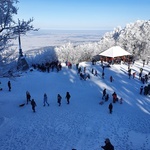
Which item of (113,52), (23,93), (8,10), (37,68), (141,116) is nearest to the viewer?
(8,10)

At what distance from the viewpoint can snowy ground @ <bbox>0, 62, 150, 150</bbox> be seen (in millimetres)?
15641

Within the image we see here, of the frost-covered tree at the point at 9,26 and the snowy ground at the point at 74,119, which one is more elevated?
the frost-covered tree at the point at 9,26

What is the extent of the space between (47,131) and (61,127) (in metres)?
1.16

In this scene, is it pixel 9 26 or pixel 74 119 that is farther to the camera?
pixel 74 119

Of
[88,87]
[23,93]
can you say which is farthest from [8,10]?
[88,87]

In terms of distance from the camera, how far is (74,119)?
Result: 64.0ft

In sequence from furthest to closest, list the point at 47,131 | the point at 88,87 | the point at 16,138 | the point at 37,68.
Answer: the point at 37,68 < the point at 88,87 < the point at 47,131 < the point at 16,138

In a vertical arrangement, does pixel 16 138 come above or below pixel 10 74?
below

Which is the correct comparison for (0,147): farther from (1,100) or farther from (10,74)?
(1,100)

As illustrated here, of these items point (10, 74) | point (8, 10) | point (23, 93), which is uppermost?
point (8, 10)

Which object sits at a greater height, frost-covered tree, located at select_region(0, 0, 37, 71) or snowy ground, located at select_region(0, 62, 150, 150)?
frost-covered tree, located at select_region(0, 0, 37, 71)

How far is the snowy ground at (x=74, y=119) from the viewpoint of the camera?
51.3ft

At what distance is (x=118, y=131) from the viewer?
1731 cm

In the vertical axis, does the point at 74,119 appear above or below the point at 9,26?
below
